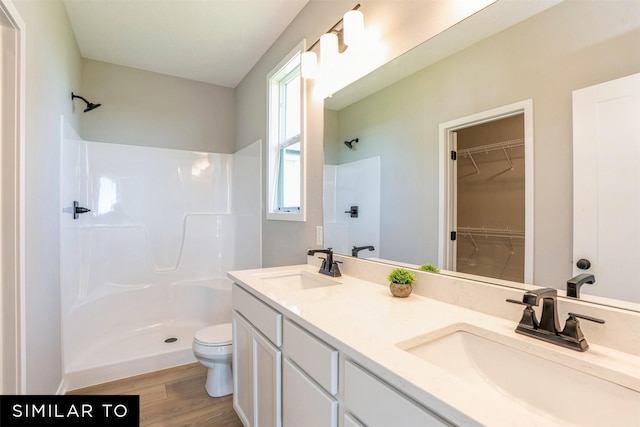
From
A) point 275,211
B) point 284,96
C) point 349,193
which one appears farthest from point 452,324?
point 284,96

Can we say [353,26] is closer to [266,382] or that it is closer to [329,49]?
[329,49]

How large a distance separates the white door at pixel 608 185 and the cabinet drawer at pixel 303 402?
796mm

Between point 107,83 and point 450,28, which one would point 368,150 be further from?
point 107,83

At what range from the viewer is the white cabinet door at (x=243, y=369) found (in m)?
1.45

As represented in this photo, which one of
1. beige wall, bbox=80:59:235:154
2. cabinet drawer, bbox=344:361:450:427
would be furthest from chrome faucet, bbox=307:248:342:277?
beige wall, bbox=80:59:235:154

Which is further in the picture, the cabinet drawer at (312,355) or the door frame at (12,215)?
the door frame at (12,215)

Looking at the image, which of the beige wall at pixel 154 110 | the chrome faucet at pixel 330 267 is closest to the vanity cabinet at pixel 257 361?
the chrome faucet at pixel 330 267

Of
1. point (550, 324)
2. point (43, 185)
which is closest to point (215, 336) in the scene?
point (43, 185)

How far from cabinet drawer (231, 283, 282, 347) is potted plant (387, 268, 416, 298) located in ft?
1.56

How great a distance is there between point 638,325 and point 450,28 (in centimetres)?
111

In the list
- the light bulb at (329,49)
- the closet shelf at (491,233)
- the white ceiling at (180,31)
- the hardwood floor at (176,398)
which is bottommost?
the hardwood floor at (176,398)

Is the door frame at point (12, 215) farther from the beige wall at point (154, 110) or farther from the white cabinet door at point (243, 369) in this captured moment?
the beige wall at point (154, 110)

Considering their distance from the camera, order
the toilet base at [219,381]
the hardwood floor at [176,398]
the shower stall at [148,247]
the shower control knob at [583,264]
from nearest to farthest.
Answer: the shower control knob at [583,264], the hardwood floor at [176,398], the toilet base at [219,381], the shower stall at [148,247]

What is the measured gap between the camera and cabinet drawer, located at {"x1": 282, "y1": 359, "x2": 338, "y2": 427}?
0.87 meters
